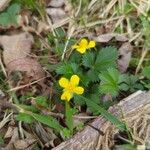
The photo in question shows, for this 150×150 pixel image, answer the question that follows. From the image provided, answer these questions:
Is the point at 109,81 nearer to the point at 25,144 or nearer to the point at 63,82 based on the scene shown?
the point at 63,82

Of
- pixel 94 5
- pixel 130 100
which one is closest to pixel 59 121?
pixel 130 100

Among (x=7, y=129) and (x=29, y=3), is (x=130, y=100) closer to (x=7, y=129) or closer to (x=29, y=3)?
(x=7, y=129)

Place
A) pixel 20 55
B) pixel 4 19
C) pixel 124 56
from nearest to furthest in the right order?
pixel 124 56 → pixel 20 55 → pixel 4 19

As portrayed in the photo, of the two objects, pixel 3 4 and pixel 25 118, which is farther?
pixel 3 4

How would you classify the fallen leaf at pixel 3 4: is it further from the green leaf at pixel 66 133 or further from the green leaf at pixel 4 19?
the green leaf at pixel 66 133

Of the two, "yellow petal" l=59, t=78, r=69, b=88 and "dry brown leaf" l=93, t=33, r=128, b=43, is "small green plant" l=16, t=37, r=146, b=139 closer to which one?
"yellow petal" l=59, t=78, r=69, b=88

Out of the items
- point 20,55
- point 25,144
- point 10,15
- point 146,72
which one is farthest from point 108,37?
point 25,144

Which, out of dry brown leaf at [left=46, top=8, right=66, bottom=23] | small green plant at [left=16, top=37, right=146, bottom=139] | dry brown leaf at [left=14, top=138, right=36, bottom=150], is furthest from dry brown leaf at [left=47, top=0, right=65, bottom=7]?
dry brown leaf at [left=14, top=138, right=36, bottom=150]
